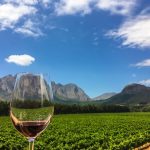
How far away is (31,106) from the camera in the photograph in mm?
1746

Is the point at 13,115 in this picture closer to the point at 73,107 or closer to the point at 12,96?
the point at 12,96

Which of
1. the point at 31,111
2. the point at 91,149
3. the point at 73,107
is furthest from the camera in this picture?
the point at 73,107

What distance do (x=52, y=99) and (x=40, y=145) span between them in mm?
16916

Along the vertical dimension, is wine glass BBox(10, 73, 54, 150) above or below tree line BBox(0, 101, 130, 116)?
below

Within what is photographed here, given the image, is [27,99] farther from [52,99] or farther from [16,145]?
[16,145]

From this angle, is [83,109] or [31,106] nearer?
[31,106]

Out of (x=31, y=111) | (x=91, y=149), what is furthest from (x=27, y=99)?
(x=91, y=149)

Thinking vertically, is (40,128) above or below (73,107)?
below

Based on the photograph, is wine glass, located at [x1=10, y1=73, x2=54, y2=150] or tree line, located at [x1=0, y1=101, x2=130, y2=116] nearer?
wine glass, located at [x1=10, y1=73, x2=54, y2=150]

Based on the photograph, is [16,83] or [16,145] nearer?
[16,83]

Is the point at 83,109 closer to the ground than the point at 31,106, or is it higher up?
higher up

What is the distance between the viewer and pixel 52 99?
182 cm

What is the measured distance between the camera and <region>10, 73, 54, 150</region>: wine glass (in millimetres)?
1755

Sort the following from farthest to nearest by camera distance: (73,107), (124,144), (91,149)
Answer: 1. (73,107)
2. (124,144)
3. (91,149)
